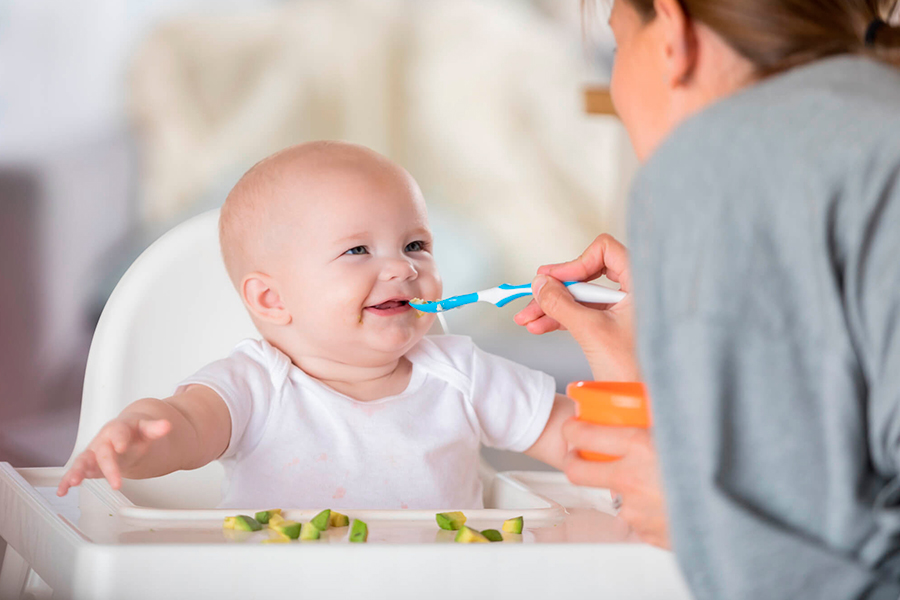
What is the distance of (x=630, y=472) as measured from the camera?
67cm

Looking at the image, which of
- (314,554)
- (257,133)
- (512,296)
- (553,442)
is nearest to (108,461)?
(314,554)

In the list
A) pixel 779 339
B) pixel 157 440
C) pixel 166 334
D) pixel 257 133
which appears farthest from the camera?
pixel 257 133

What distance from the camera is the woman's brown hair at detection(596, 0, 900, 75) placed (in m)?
0.63

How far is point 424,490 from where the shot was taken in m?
1.12

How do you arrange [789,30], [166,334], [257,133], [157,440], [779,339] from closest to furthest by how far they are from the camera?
[779,339], [789,30], [157,440], [166,334], [257,133]

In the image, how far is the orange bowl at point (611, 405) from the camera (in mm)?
678

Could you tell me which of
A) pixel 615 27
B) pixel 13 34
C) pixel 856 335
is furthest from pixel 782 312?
pixel 13 34

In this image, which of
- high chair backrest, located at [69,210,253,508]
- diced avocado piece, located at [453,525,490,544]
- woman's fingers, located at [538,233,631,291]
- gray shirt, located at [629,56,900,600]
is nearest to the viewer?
gray shirt, located at [629,56,900,600]

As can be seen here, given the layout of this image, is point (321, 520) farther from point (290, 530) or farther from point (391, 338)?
point (391, 338)

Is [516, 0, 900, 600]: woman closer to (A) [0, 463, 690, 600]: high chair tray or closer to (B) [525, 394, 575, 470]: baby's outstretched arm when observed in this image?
(A) [0, 463, 690, 600]: high chair tray

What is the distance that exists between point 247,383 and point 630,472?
0.60m

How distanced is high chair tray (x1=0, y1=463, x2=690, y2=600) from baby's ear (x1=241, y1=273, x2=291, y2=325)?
1.23 ft

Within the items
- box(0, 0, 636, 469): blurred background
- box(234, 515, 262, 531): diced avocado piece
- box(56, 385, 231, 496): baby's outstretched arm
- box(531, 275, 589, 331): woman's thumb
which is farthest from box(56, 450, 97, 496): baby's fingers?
box(0, 0, 636, 469): blurred background

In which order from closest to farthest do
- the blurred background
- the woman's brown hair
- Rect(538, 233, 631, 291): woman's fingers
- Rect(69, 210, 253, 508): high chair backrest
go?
the woman's brown hair, Rect(538, 233, 631, 291): woman's fingers, Rect(69, 210, 253, 508): high chair backrest, the blurred background
